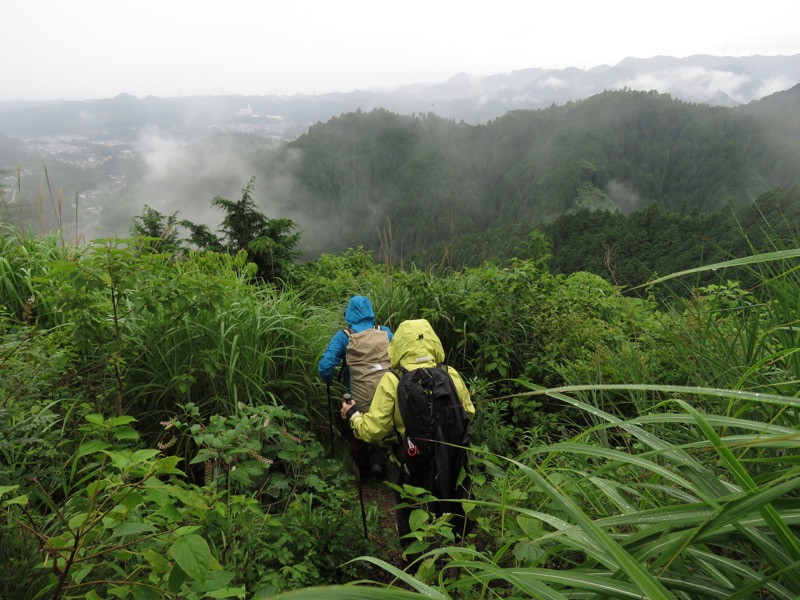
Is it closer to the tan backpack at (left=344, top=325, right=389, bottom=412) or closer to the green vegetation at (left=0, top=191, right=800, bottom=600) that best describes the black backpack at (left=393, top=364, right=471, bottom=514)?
the green vegetation at (left=0, top=191, right=800, bottom=600)

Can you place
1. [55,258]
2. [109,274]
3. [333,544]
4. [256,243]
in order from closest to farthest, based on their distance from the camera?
[109,274] → [333,544] → [55,258] → [256,243]

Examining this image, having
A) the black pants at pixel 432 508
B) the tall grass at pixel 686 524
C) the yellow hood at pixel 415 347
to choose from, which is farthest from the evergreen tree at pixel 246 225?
the tall grass at pixel 686 524

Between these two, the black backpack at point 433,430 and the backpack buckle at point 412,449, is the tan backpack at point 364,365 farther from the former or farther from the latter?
the backpack buckle at point 412,449

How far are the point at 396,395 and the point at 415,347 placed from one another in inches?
13.9

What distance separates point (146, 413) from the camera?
10.3 ft

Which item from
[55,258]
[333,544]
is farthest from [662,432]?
[55,258]

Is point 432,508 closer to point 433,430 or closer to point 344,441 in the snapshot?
point 433,430

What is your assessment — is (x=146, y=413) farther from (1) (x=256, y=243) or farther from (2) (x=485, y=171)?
(2) (x=485, y=171)

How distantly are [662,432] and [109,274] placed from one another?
292cm

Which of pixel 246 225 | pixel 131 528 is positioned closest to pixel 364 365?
pixel 131 528

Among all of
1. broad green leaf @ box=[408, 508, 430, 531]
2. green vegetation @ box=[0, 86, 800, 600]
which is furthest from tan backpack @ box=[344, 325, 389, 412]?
broad green leaf @ box=[408, 508, 430, 531]

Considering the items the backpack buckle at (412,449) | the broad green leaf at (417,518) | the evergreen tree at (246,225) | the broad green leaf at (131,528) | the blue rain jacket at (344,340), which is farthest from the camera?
the evergreen tree at (246,225)

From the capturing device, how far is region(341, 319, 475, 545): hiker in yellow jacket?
297cm

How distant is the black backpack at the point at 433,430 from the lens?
2812 millimetres
